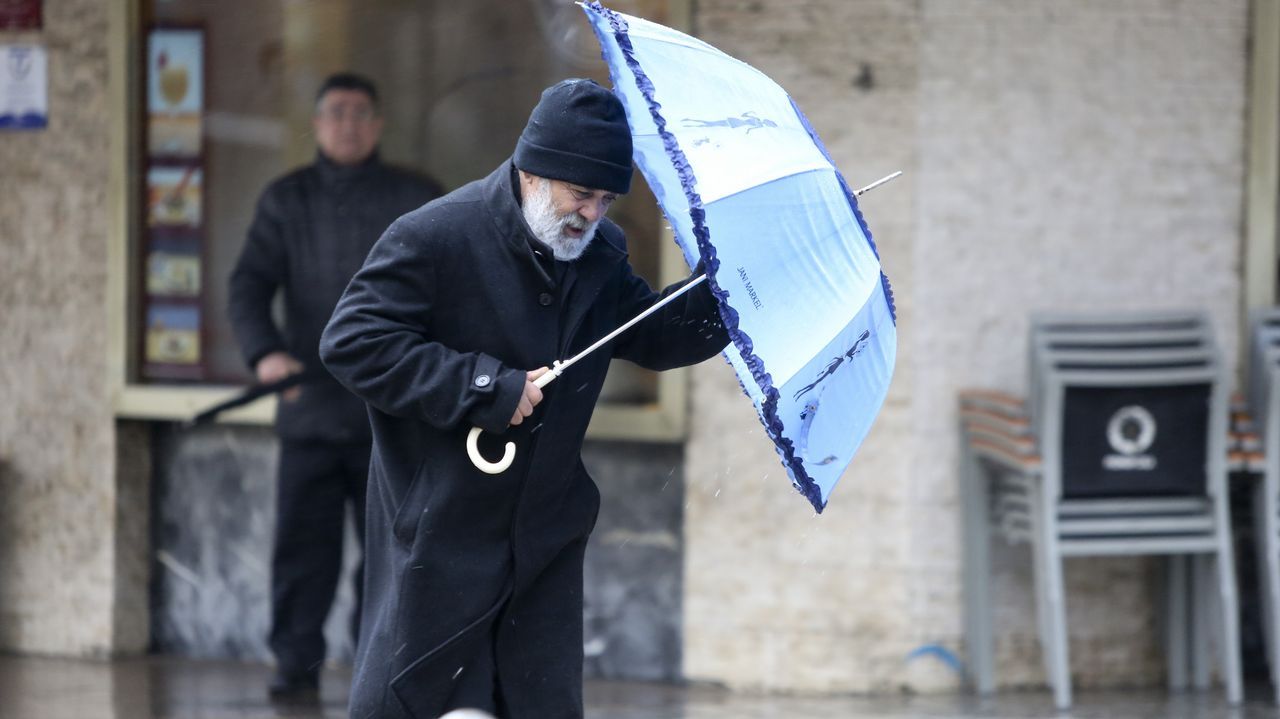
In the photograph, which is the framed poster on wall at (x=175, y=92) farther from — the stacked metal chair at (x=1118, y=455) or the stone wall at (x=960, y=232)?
the stacked metal chair at (x=1118, y=455)

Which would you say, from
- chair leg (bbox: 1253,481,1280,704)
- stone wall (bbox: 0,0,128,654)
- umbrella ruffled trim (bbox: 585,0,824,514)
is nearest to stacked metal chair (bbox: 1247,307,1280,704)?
chair leg (bbox: 1253,481,1280,704)

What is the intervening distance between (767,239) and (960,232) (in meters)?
2.91

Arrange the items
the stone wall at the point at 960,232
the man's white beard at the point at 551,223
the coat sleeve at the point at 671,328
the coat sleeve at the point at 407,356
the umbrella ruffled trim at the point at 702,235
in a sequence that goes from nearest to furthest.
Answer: the umbrella ruffled trim at the point at 702,235 → the coat sleeve at the point at 407,356 → the man's white beard at the point at 551,223 → the coat sleeve at the point at 671,328 → the stone wall at the point at 960,232

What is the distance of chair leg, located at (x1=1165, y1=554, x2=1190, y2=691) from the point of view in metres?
6.36

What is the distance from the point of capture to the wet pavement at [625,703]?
6.15m

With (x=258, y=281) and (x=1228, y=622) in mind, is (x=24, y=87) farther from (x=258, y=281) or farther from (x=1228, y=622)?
(x=1228, y=622)

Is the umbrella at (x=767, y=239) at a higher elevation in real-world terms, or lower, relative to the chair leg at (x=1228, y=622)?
higher

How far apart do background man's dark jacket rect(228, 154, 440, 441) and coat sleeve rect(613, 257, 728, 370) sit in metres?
2.32

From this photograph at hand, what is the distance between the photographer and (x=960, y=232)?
6.37 meters

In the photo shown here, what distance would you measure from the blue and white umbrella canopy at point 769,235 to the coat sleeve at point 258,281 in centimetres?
281

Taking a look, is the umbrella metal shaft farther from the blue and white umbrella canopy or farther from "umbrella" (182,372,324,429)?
"umbrella" (182,372,324,429)

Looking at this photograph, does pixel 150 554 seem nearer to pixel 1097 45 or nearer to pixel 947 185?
pixel 947 185

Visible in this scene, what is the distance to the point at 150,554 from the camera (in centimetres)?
730

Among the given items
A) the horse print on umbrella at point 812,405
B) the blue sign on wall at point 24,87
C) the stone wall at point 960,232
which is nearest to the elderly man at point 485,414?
the horse print on umbrella at point 812,405
